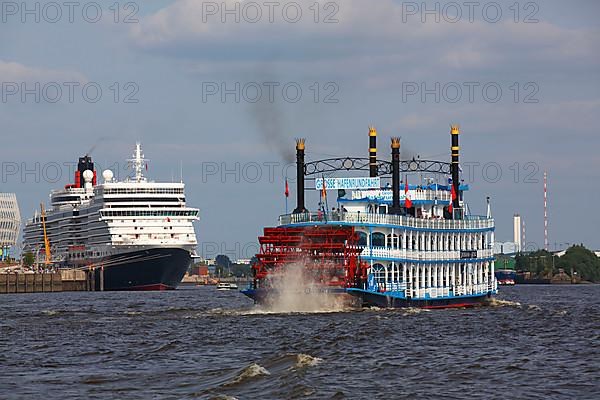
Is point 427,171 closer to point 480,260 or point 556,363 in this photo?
point 480,260

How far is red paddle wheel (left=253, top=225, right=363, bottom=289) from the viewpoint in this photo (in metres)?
71.1

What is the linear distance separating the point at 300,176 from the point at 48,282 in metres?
84.9

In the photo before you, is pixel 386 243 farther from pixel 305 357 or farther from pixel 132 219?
pixel 132 219

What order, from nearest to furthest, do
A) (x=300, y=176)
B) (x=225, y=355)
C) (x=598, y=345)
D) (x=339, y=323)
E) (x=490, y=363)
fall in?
1. (x=490, y=363)
2. (x=225, y=355)
3. (x=598, y=345)
4. (x=339, y=323)
5. (x=300, y=176)

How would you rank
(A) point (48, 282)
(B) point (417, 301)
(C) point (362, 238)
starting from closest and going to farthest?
1. (C) point (362, 238)
2. (B) point (417, 301)
3. (A) point (48, 282)

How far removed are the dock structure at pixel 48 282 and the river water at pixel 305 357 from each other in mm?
87897

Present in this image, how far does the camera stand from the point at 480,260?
82688mm

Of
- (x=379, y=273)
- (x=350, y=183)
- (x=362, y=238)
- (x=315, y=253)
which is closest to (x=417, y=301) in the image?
(x=379, y=273)

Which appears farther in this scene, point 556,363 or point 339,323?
point 339,323

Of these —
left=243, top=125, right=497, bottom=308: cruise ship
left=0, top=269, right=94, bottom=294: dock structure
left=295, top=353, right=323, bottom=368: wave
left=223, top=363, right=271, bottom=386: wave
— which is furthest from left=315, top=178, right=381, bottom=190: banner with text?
left=0, top=269, right=94, bottom=294: dock structure

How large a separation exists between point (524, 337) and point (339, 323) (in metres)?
10.4

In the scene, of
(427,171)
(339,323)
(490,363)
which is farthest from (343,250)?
(490,363)

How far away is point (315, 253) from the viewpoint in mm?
72812

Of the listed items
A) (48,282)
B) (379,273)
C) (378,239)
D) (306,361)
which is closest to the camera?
(306,361)
